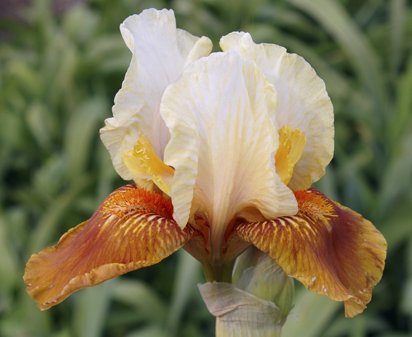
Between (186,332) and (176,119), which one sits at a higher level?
(176,119)

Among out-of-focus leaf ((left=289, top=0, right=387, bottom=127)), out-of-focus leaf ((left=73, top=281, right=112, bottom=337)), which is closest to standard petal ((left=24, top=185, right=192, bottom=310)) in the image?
out-of-focus leaf ((left=73, top=281, right=112, bottom=337))

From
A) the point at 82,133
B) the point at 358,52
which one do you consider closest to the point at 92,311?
the point at 82,133

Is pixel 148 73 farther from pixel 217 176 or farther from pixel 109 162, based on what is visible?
pixel 109 162

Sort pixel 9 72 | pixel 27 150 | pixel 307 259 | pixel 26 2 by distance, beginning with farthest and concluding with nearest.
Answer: pixel 26 2 < pixel 9 72 < pixel 27 150 < pixel 307 259

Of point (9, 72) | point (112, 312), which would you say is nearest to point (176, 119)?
point (112, 312)

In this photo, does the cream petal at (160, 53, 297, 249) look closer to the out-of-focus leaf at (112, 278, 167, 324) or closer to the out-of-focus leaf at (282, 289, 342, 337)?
the out-of-focus leaf at (282, 289, 342, 337)

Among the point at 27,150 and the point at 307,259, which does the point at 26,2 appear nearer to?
the point at 27,150

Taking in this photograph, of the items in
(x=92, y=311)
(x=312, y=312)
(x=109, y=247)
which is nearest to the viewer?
(x=109, y=247)
